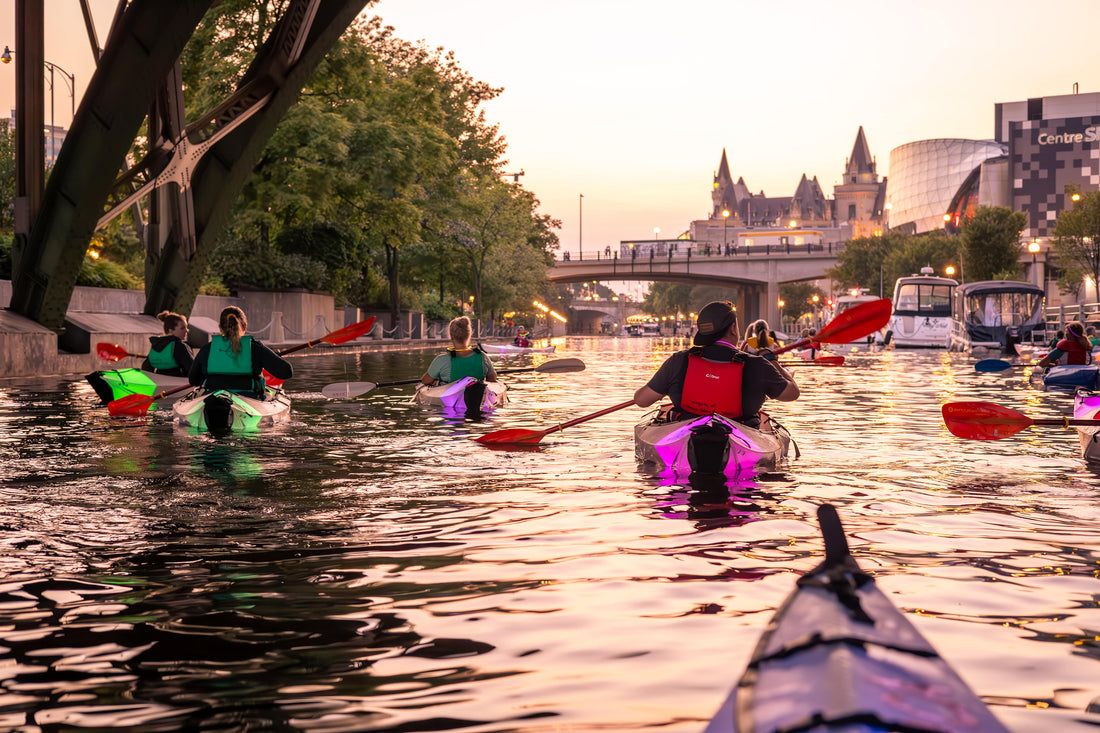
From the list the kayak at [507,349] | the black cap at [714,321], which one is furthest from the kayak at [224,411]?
the kayak at [507,349]

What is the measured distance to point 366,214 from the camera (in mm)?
39125

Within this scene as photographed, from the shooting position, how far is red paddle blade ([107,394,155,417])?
13945mm

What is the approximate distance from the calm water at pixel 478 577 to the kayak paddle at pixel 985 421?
0.36 meters

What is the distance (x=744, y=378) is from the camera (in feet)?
30.8

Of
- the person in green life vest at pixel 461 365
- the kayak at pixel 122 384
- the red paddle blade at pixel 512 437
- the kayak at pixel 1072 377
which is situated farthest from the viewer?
the kayak at pixel 1072 377

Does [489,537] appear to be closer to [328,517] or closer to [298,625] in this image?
[328,517]

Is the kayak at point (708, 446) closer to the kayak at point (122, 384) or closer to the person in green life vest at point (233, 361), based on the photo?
the person in green life vest at point (233, 361)

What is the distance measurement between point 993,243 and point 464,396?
69.2 metres

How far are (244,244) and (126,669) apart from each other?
4188 centimetres

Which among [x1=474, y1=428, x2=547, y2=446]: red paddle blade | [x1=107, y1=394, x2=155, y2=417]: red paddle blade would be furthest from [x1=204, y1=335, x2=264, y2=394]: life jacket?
[x1=474, y1=428, x2=547, y2=446]: red paddle blade

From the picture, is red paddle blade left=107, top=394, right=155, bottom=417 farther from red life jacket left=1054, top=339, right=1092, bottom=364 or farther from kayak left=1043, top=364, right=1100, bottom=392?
red life jacket left=1054, top=339, right=1092, bottom=364

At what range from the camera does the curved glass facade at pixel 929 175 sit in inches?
6181

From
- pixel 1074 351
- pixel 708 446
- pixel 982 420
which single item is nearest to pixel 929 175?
pixel 1074 351

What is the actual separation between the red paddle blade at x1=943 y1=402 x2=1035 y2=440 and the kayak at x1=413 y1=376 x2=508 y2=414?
22.7ft
